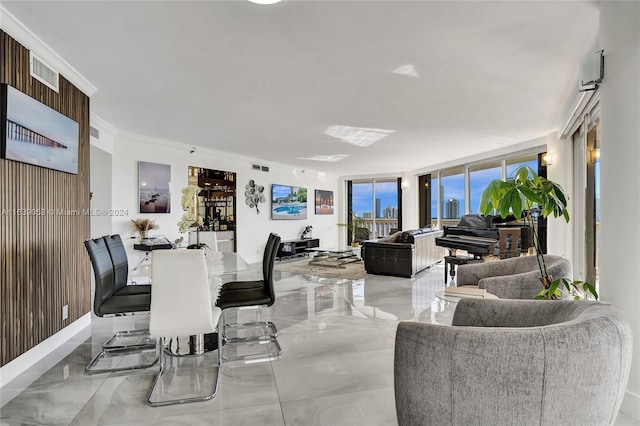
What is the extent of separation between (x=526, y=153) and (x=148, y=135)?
22.9 ft

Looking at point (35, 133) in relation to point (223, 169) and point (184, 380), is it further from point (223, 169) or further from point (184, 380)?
point (223, 169)

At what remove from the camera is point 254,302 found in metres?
2.82

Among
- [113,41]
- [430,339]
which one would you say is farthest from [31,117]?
[430,339]

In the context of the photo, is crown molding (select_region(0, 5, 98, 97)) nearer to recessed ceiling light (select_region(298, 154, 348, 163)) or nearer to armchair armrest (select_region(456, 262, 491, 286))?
armchair armrest (select_region(456, 262, 491, 286))

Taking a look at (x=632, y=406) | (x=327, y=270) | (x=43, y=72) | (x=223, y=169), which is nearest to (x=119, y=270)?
(x=43, y=72)

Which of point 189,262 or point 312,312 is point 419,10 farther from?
point 312,312

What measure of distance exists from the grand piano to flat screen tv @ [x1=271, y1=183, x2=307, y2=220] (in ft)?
14.9

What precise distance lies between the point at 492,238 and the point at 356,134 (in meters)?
2.71

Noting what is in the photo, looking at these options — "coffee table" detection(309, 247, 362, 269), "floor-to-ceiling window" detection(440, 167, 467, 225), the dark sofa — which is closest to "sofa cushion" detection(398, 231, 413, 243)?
the dark sofa

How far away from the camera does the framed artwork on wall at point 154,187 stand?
581 centimetres

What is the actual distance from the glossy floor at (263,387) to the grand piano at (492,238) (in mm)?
1881

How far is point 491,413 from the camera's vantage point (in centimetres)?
109

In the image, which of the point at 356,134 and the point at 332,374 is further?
the point at 356,134

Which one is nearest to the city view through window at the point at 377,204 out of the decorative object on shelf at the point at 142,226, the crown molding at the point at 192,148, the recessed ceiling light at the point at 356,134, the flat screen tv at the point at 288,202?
the flat screen tv at the point at 288,202
